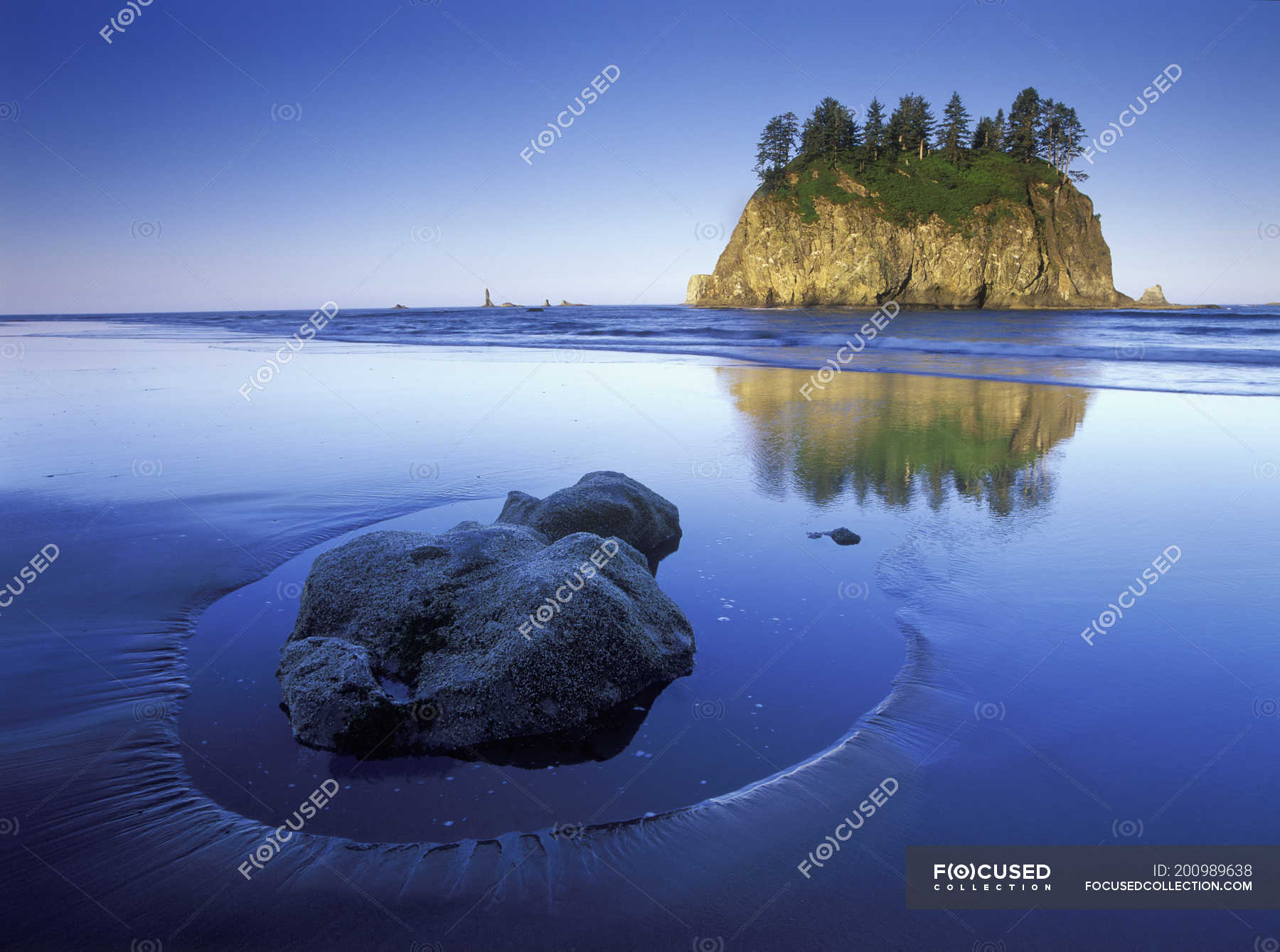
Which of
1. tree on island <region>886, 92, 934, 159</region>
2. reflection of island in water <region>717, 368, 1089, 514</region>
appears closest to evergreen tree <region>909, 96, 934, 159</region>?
tree on island <region>886, 92, 934, 159</region>

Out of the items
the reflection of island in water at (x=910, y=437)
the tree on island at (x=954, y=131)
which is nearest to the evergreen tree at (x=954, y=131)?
the tree on island at (x=954, y=131)

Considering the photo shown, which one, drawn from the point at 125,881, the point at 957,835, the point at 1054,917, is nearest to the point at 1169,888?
the point at 1054,917

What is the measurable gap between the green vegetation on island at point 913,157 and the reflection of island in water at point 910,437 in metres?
69.1

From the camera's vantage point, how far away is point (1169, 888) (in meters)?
2.68

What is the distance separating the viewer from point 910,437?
9984 mm

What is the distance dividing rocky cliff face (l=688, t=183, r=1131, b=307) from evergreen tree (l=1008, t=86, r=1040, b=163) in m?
5.84

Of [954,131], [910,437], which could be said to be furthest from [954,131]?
[910,437]

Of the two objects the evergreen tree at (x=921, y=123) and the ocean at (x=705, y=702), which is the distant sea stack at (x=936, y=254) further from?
the ocean at (x=705, y=702)

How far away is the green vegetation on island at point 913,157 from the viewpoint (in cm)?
7631

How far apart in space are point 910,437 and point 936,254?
7305 cm

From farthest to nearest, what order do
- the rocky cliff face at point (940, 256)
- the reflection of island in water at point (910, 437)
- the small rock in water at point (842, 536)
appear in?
the rocky cliff face at point (940, 256) < the reflection of island in water at point (910, 437) < the small rock in water at point (842, 536)

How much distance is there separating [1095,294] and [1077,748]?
92054 millimetres

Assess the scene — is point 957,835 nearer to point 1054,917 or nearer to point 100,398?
point 1054,917

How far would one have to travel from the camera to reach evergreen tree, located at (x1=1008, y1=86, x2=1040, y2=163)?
79.2 m
